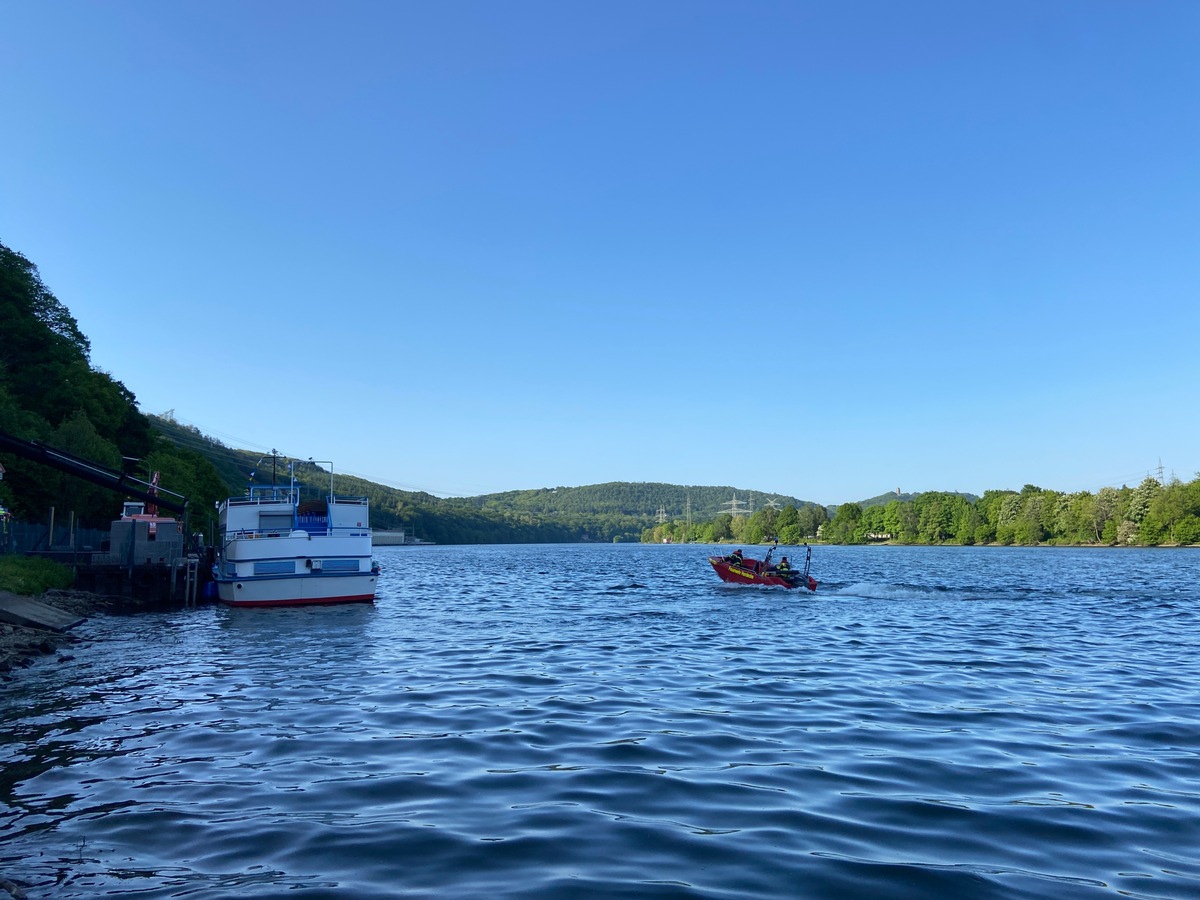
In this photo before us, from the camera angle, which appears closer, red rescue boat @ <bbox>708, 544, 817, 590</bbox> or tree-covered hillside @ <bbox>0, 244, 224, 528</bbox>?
red rescue boat @ <bbox>708, 544, 817, 590</bbox>

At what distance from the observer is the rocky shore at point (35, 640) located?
20.0 m

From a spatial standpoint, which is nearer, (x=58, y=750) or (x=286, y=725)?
(x=58, y=750)

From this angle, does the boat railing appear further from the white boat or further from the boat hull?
the boat hull

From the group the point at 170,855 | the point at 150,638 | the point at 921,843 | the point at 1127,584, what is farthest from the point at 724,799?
the point at 1127,584

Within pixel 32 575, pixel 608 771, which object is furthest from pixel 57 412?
pixel 608 771

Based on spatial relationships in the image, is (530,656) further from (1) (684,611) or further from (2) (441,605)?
(2) (441,605)

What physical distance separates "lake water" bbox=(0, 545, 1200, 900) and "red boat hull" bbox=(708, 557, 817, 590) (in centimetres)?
2595

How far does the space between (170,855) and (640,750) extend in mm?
6305

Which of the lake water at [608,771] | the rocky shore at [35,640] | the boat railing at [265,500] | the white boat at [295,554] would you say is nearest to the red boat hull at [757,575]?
the white boat at [295,554]

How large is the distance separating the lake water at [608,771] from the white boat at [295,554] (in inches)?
599

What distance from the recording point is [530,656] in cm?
2234

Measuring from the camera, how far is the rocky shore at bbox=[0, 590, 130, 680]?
65.6 feet

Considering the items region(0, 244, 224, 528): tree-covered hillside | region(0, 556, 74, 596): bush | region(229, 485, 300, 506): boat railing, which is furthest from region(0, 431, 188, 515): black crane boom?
region(0, 244, 224, 528): tree-covered hillside

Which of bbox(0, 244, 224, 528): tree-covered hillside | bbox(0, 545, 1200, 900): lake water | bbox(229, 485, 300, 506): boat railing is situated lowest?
bbox(0, 545, 1200, 900): lake water
